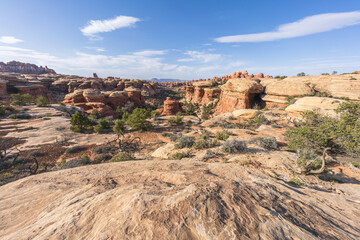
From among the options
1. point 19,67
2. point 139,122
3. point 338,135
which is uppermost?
point 19,67

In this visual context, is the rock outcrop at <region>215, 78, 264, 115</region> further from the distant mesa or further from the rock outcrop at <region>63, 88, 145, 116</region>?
the distant mesa

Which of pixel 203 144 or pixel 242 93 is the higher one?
pixel 242 93

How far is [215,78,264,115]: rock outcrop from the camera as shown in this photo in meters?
28.0

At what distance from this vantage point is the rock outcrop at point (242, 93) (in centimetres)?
2803

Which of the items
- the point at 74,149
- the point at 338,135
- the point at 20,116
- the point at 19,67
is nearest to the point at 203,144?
the point at 338,135

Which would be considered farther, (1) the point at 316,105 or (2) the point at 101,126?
(2) the point at 101,126

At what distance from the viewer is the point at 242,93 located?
29.1 meters

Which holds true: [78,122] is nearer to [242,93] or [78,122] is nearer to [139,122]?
[139,122]

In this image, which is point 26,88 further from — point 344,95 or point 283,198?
point 344,95

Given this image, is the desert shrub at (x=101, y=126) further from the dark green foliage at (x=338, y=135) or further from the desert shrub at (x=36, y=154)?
the dark green foliage at (x=338, y=135)

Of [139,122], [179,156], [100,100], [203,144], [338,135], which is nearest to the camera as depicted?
[338,135]

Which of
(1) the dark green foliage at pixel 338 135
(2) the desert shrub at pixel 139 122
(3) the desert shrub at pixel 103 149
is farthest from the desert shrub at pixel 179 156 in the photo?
(2) the desert shrub at pixel 139 122

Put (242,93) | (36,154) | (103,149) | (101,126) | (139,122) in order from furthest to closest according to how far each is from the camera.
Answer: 1. (242,93)
2. (101,126)
3. (139,122)
4. (103,149)
5. (36,154)

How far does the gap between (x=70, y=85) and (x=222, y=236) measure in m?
67.8
